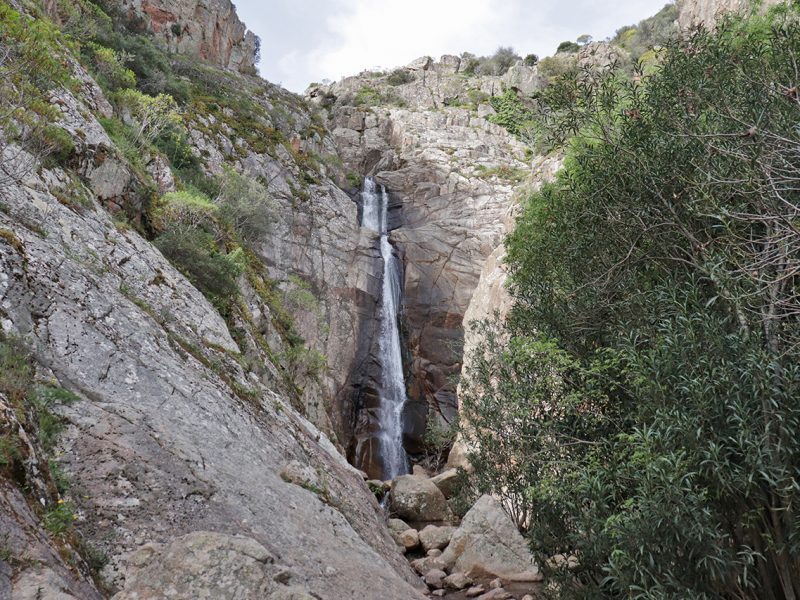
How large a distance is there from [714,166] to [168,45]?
48.3 metres

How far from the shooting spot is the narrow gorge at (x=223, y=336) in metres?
6.47

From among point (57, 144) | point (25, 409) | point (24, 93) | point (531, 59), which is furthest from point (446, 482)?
point (531, 59)

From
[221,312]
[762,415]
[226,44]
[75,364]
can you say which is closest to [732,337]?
[762,415]

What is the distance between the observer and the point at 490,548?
1566 centimetres

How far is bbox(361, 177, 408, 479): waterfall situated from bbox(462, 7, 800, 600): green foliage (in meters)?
17.5

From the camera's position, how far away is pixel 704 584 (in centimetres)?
756

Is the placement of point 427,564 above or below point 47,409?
below

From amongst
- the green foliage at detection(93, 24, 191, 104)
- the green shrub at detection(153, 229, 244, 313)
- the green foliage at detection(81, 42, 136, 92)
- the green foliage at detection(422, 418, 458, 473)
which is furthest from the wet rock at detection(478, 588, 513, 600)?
the green foliage at detection(93, 24, 191, 104)

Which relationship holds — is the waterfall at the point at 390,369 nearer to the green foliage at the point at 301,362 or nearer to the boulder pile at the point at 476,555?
the green foliage at the point at 301,362

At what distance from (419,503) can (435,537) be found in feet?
10.0

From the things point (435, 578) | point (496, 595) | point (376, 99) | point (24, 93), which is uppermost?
point (376, 99)

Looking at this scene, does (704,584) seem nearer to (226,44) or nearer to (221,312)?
(221,312)

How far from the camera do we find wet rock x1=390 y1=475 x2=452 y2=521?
21.7 m

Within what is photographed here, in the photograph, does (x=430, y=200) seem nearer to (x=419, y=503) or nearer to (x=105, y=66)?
(x=105, y=66)
